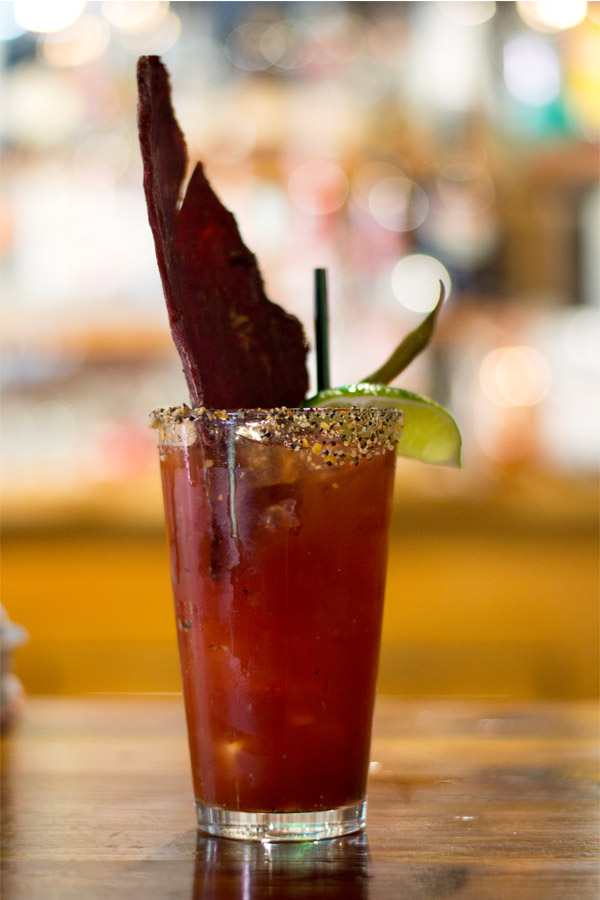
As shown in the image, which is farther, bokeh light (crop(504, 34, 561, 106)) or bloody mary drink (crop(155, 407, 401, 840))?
bokeh light (crop(504, 34, 561, 106))

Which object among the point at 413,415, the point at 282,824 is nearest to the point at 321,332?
the point at 413,415

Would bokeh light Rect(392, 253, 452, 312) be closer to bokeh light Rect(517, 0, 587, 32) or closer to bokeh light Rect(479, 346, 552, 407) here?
bokeh light Rect(479, 346, 552, 407)

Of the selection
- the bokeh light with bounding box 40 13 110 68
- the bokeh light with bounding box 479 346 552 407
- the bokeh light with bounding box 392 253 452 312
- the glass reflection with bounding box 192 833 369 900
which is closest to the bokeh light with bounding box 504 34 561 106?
the bokeh light with bounding box 392 253 452 312

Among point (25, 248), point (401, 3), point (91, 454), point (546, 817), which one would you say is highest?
point (401, 3)

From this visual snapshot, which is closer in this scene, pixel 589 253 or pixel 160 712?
pixel 160 712

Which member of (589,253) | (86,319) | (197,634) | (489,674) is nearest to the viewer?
(197,634)

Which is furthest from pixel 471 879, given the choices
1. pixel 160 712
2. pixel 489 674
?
pixel 489 674

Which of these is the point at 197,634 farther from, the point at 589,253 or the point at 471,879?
the point at 589,253

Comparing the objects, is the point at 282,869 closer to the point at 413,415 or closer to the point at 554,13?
the point at 413,415
